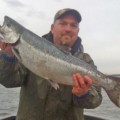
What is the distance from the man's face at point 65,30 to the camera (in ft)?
19.6

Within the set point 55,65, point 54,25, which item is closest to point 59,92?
point 55,65

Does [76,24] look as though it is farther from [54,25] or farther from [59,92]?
[59,92]

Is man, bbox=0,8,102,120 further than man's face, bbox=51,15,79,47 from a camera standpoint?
No

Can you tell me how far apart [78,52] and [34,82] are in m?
0.98

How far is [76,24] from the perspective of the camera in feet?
20.3

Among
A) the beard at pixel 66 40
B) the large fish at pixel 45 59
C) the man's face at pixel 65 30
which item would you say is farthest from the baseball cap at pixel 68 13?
the large fish at pixel 45 59

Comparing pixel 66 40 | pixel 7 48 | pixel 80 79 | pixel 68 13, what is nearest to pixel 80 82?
pixel 80 79

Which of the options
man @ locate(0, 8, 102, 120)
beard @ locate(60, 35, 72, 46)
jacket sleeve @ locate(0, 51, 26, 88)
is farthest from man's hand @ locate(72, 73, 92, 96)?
jacket sleeve @ locate(0, 51, 26, 88)

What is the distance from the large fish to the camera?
5168mm

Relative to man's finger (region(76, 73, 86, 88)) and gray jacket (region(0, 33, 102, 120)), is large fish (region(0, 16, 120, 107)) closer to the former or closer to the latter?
man's finger (region(76, 73, 86, 88))

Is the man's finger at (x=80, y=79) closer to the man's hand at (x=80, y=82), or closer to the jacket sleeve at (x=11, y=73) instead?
the man's hand at (x=80, y=82)

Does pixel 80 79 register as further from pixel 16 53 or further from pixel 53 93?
pixel 16 53

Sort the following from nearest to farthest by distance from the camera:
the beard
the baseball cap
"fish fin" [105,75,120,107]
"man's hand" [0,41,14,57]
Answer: "man's hand" [0,41,14,57] < "fish fin" [105,75,120,107] < the beard < the baseball cap

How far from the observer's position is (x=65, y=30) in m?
5.98
